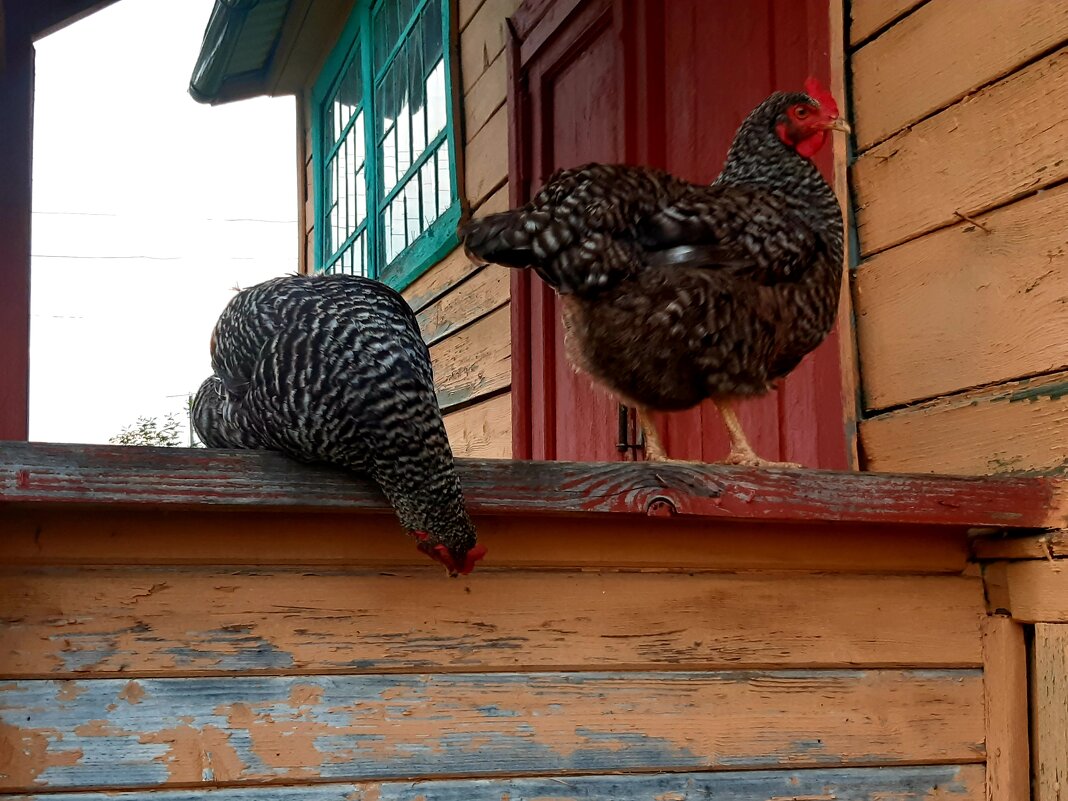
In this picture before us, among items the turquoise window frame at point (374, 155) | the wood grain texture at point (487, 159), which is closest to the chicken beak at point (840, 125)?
the wood grain texture at point (487, 159)

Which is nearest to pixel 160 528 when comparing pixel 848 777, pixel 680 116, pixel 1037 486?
pixel 848 777

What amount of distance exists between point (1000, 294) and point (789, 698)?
0.74 metres

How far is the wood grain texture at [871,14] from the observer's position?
189 centimetres

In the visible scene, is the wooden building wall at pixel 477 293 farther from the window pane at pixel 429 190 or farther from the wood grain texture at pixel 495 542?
the wood grain texture at pixel 495 542

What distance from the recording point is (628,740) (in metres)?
1.39

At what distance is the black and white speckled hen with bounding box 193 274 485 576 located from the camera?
1262 millimetres

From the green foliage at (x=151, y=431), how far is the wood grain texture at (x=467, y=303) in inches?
235

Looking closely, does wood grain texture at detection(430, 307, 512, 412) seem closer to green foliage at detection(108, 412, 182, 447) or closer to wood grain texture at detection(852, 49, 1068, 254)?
wood grain texture at detection(852, 49, 1068, 254)

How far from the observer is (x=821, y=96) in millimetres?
1899

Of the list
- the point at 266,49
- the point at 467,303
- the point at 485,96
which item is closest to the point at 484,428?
the point at 467,303

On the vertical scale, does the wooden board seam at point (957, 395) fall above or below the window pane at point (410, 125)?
below

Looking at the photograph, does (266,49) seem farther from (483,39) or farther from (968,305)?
(968,305)

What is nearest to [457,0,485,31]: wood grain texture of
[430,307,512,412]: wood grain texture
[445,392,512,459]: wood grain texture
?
[430,307,512,412]: wood grain texture

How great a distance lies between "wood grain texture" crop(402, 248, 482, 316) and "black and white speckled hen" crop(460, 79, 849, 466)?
2.13 m
